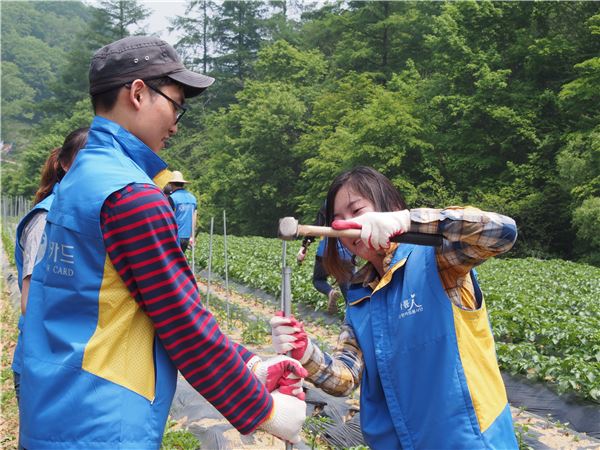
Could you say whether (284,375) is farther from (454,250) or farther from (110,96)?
(110,96)

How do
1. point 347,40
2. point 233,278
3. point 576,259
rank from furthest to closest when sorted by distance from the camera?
1. point 347,40
2. point 576,259
3. point 233,278

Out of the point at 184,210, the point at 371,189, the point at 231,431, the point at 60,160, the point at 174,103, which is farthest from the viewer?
the point at 184,210

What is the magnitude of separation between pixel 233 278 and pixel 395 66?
24.0 meters

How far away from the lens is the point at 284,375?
1.72m

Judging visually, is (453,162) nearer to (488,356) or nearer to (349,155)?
(349,155)

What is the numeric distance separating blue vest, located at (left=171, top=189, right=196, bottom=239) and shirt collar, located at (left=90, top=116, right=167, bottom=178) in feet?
15.2

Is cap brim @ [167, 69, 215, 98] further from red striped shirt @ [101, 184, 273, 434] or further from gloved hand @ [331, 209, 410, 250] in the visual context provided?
gloved hand @ [331, 209, 410, 250]

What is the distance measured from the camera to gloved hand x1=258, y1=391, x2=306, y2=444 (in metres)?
1.58

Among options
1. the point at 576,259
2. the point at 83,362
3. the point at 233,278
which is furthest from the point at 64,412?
the point at 576,259

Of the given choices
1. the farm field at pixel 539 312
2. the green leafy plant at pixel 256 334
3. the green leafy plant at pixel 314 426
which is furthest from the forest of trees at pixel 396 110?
the green leafy plant at pixel 314 426

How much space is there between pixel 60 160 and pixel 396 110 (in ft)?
78.5

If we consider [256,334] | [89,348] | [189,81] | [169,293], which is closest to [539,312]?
[256,334]

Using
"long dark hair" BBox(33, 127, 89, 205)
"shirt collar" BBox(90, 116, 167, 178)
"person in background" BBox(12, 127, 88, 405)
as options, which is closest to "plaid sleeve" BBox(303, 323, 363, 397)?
"shirt collar" BBox(90, 116, 167, 178)

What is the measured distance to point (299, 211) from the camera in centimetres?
3219
